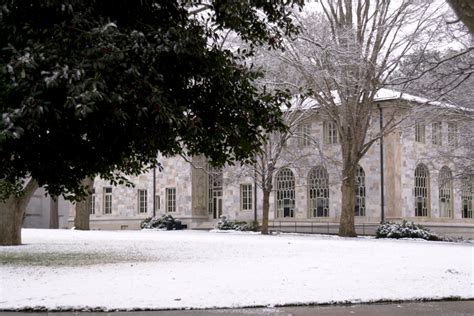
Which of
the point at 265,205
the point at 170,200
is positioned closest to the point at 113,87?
the point at 265,205

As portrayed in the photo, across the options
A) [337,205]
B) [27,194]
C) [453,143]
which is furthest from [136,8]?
[337,205]

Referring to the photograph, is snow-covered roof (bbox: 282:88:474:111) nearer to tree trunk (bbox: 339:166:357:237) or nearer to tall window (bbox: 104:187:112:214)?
tree trunk (bbox: 339:166:357:237)

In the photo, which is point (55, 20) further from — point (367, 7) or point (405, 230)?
point (405, 230)

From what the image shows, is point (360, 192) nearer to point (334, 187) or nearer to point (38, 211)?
point (334, 187)

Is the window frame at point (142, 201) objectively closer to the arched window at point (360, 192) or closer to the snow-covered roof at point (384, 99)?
the arched window at point (360, 192)

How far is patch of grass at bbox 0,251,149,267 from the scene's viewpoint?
44.9ft

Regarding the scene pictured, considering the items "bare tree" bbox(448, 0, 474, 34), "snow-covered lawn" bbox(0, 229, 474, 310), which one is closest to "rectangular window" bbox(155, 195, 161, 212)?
"snow-covered lawn" bbox(0, 229, 474, 310)

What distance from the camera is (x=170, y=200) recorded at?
4912cm

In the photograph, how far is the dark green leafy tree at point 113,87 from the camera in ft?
28.0

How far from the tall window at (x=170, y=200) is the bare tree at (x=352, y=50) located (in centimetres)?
2255

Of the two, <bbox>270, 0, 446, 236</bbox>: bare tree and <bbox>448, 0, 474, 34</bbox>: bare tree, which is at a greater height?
<bbox>270, 0, 446, 236</bbox>: bare tree

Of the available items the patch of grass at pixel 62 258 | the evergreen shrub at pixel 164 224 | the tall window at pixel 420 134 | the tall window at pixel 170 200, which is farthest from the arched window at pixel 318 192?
the patch of grass at pixel 62 258

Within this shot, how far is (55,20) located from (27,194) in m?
11.0

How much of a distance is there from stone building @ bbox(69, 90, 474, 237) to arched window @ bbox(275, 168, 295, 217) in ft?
0.22
